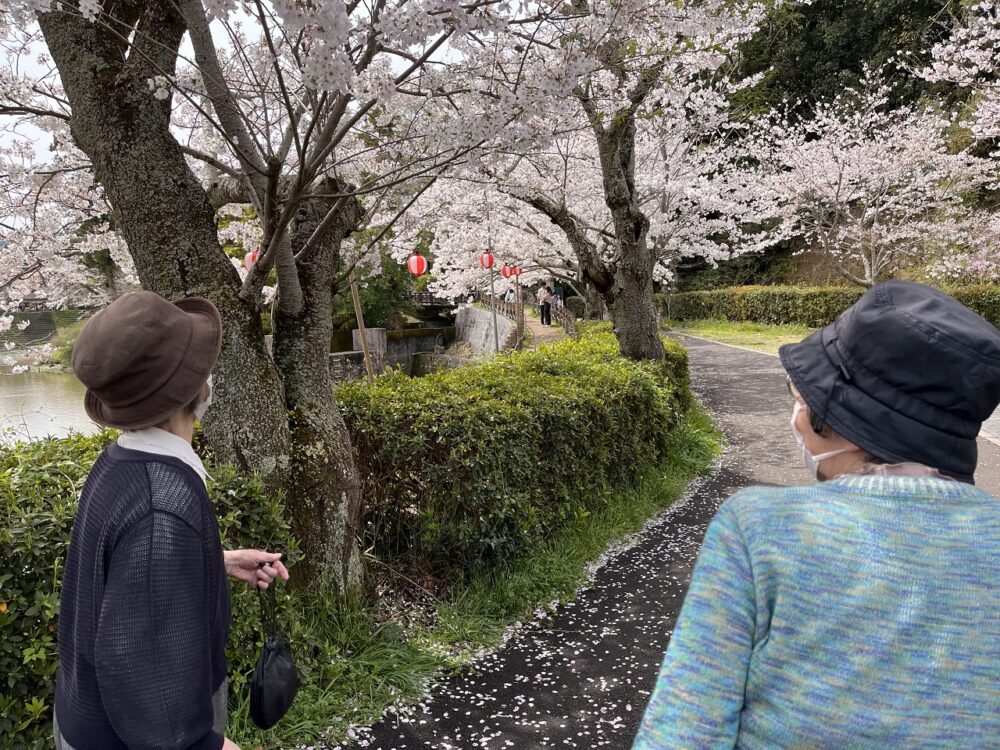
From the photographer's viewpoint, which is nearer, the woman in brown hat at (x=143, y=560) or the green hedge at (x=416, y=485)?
the woman in brown hat at (x=143, y=560)

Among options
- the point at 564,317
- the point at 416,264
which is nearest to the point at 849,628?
the point at 416,264

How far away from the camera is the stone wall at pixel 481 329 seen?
68.7ft

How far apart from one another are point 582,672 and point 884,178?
21.1m

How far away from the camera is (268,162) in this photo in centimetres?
275

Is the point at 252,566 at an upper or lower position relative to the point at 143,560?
lower

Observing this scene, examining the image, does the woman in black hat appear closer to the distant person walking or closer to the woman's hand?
the woman's hand

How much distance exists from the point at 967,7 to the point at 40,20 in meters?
23.8

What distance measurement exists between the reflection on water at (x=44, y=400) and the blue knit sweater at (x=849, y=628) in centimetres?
1134

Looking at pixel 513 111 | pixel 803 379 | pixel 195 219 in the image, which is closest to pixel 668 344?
pixel 513 111

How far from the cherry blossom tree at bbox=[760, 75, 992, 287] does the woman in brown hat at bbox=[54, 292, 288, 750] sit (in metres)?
Result: 21.0

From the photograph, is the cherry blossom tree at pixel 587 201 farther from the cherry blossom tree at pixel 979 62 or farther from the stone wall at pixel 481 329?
the cherry blossom tree at pixel 979 62

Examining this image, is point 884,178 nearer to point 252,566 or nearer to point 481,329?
point 481,329

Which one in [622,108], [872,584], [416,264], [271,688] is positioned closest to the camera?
[872,584]

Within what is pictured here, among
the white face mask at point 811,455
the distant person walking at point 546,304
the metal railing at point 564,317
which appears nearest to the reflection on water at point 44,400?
the white face mask at point 811,455
